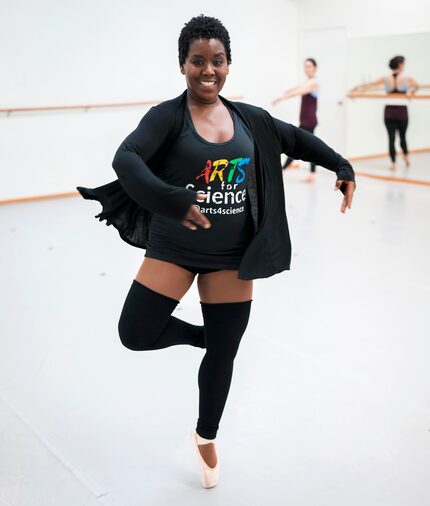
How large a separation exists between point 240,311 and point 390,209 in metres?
4.74

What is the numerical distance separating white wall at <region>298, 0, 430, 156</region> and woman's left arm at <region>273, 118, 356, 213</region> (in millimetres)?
6100

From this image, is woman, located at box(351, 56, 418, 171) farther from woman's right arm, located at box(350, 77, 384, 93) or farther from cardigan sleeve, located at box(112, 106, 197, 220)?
cardigan sleeve, located at box(112, 106, 197, 220)

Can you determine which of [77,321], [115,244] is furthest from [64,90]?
[77,321]

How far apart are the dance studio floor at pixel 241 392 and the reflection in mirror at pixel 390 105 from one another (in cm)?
371

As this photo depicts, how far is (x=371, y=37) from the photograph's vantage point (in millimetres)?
8094

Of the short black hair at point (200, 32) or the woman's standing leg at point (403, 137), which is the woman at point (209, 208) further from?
the woman's standing leg at point (403, 137)

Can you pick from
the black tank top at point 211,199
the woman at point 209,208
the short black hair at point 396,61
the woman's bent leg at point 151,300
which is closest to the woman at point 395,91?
the short black hair at point 396,61

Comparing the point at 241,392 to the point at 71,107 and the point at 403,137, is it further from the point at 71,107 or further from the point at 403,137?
the point at 403,137

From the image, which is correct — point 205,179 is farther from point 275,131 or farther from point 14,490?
point 14,490

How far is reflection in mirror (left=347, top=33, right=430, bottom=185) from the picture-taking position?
25.9 feet

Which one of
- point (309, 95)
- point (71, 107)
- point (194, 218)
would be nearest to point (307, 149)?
point (194, 218)

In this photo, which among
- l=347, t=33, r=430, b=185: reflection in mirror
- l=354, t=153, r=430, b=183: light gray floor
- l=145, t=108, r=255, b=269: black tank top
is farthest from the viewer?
l=354, t=153, r=430, b=183: light gray floor

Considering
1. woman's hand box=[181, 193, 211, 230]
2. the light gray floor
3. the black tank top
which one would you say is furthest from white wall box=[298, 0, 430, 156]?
woman's hand box=[181, 193, 211, 230]

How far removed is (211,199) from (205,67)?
1.13ft
